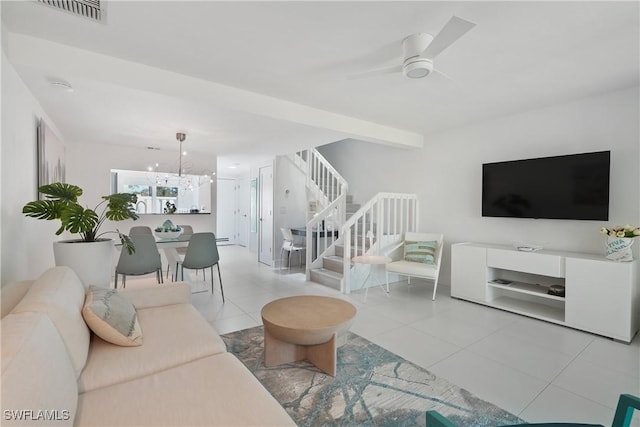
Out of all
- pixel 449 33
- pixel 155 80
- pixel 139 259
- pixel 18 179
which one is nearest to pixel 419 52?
pixel 449 33

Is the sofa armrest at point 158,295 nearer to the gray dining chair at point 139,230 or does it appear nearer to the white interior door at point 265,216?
the gray dining chair at point 139,230

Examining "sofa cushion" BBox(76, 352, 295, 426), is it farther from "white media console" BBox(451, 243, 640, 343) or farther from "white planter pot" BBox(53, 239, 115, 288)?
"white media console" BBox(451, 243, 640, 343)

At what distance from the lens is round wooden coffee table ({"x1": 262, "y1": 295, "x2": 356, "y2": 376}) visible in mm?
2094

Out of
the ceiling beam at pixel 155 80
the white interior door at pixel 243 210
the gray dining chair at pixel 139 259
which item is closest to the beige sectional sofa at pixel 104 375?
the ceiling beam at pixel 155 80

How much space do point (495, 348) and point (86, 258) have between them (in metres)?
3.44

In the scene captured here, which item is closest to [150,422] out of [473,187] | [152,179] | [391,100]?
[391,100]

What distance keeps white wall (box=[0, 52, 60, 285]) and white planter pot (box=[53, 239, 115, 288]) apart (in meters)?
0.29

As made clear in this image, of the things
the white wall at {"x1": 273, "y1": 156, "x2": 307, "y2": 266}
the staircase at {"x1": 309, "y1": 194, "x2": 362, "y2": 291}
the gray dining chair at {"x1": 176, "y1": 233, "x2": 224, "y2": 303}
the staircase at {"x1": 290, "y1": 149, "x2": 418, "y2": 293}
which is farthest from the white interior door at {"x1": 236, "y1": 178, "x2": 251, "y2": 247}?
the gray dining chair at {"x1": 176, "y1": 233, "x2": 224, "y2": 303}

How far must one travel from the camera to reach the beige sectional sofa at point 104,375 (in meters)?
0.96

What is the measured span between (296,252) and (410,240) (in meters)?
2.71

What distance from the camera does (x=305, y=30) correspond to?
2.08 metres

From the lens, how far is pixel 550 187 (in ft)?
11.6

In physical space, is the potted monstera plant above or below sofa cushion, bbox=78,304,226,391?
above

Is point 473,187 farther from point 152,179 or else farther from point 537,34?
point 152,179
